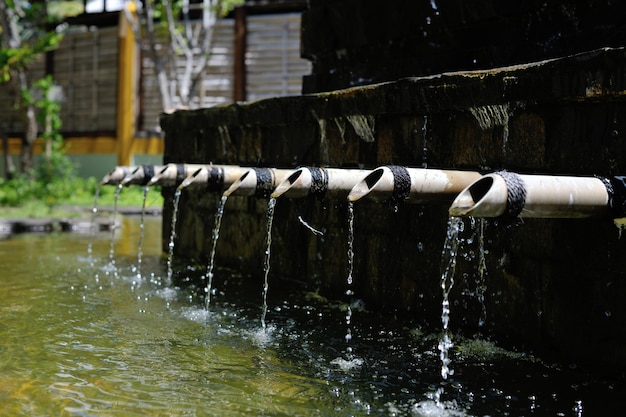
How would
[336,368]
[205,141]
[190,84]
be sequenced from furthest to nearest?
[190,84]
[205,141]
[336,368]

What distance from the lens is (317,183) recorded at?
4.24 meters

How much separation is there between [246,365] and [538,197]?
1.69 metres

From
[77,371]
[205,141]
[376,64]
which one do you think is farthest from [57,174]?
[77,371]

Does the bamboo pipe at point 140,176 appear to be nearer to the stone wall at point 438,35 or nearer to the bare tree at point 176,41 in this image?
the stone wall at point 438,35

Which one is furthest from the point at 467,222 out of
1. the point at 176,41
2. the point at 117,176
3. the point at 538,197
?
the point at 176,41

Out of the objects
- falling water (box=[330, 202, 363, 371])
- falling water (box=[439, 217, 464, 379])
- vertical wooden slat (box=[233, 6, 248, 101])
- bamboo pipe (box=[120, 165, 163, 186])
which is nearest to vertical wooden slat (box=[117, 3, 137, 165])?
vertical wooden slat (box=[233, 6, 248, 101])

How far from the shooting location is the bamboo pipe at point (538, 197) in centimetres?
302

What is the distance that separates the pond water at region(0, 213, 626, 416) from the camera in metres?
3.22

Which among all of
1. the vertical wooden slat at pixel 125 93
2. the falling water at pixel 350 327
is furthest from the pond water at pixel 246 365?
the vertical wooden slat at pixel 125 93

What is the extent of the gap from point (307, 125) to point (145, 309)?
1.78m

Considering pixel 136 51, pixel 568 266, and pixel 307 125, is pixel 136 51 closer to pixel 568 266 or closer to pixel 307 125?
pixel 307 125

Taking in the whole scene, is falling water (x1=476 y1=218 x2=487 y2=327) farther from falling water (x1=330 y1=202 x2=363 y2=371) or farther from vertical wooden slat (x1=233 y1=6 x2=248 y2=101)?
vertical wooden slat (x1=233 y1=6 x2=248 y2=101)

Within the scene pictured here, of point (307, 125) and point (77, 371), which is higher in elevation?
point (307, 125)

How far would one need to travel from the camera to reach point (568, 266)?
363cm
